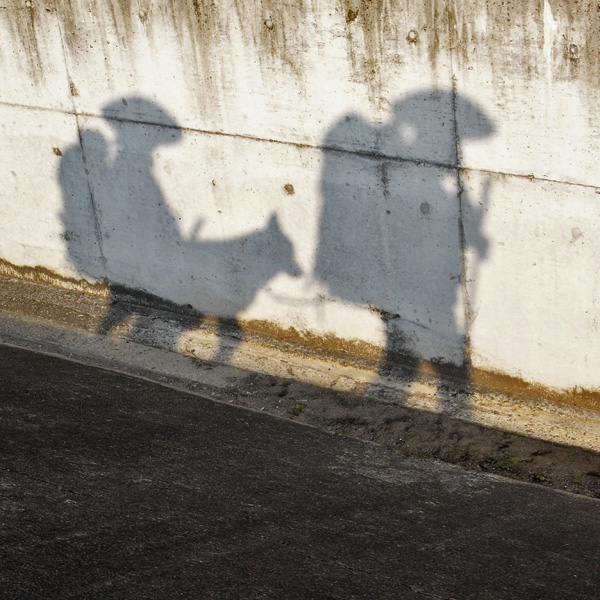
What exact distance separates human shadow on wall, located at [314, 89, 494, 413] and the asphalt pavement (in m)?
0.89

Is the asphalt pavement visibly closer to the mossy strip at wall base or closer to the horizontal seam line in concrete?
the mossy strip at wall base

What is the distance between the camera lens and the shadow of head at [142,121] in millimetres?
6227

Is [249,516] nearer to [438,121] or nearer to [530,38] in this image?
[438,121]

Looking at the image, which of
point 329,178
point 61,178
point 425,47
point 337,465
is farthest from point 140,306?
point 425,47

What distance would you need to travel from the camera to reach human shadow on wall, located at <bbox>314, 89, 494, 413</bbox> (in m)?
5.30

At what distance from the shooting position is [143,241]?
6.78 metres

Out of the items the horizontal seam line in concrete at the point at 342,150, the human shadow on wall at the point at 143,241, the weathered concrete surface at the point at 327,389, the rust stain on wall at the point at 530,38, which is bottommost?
the weathered concrete surface at the point at 327,389

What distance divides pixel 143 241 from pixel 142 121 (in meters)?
0.90

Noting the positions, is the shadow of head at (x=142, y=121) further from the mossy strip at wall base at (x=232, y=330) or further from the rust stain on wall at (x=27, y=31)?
the mossy strip at wall base at (x=232, y=330)

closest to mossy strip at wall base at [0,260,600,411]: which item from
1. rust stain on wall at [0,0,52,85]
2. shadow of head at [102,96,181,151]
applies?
shadow of head at [102,96,181,151]

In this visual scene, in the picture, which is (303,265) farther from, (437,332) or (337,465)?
(337,465)

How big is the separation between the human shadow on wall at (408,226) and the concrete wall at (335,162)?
1 cm

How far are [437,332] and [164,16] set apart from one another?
2596 millimetres

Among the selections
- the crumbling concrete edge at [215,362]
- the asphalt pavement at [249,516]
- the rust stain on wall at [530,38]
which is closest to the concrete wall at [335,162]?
the rust stain on wall at [530,38]
